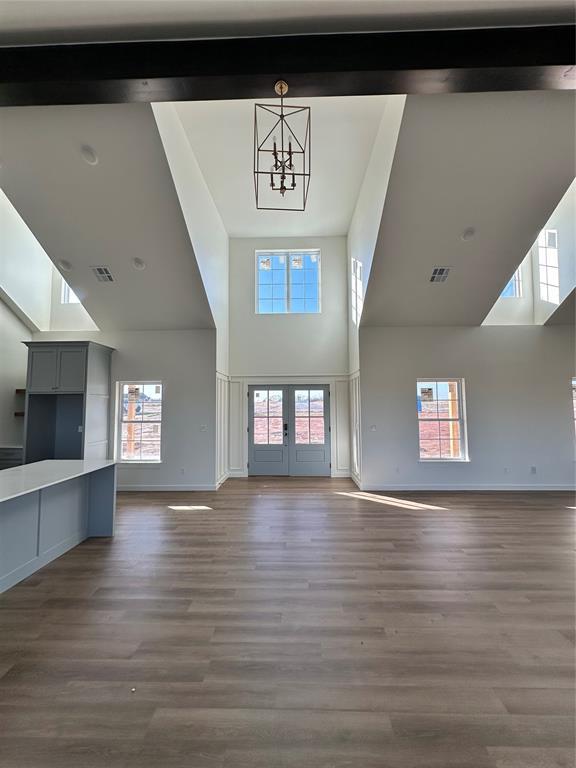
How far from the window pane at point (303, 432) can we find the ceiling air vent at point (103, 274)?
4448 millimetres

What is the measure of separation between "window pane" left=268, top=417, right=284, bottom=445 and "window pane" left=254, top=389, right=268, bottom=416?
0.81 ft

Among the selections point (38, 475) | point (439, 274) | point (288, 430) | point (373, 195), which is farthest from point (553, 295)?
point (38, 475)

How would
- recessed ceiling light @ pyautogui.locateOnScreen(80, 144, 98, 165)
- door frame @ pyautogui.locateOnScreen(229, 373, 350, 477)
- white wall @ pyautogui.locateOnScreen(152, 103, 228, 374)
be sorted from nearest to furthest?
recessed ceiling light @ pyautogui.locateOnScreen(80, 144, 98, 165), white wall @ pyautogui.locateOnScreen(152, 103, 228, 374), door frame @ pyautogui.locateOnScreen(229, 373, 350, 477)

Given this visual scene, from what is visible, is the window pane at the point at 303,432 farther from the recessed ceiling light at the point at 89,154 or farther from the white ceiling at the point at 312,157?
the recessed ceiling light at the point at 89,154

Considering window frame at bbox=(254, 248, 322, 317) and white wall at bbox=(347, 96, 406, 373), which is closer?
white wall at bbox=(347, 96, 406, 373)

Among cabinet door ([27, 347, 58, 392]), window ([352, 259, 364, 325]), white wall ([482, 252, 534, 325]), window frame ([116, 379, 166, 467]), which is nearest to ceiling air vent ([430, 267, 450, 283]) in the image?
window ([352, 259, 364, 325])

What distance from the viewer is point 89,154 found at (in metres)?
4.16

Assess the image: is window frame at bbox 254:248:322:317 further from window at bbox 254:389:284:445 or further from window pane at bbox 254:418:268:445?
window pane at bbox 254:418:268:445

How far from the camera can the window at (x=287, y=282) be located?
8.06 meters

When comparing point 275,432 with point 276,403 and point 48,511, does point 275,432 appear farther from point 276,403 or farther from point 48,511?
point 48,511

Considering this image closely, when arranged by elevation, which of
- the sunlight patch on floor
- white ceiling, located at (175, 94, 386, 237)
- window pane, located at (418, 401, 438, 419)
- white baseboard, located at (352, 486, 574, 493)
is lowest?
the sunlight patch on floor

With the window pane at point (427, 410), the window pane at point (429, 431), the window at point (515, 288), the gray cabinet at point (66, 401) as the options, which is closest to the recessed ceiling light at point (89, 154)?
the gray cabinet at point (66, 401)

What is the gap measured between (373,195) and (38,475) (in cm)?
531

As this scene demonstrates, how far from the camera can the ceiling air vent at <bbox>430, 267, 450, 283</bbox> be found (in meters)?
5.50
